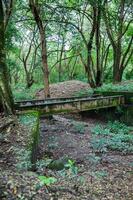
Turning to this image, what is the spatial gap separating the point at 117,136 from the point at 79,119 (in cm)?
474

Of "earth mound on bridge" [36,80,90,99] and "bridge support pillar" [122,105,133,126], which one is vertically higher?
"earth mound on bridge" [36,80,90,99]

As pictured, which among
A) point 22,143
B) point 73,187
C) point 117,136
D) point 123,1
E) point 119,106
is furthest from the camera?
point 123,1

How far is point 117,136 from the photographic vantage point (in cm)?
1002

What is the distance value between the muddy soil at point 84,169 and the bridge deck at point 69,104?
70 cm

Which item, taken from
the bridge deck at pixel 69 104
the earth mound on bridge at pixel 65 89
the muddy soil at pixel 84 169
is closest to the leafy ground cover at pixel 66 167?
the muddy soil at pixel 84 169

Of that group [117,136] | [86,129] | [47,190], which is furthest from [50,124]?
[47,190]

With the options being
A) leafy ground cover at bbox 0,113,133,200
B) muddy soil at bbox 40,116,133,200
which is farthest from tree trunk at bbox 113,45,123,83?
leafy ground cover at bbox 0,113,133,200

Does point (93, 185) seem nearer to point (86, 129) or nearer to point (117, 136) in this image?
point (117, 136)

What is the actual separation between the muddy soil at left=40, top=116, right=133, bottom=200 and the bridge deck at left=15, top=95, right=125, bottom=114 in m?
0.70

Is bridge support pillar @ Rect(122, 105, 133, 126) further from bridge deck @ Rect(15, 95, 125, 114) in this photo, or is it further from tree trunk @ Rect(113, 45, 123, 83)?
tree trunk @ Rect(113, 45, 123, 83)

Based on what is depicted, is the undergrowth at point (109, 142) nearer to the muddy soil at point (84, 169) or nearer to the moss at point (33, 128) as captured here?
the muddy soil at point (84, 169)

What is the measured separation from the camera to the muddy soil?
5.10 m

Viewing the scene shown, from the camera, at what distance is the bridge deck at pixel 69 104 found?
A: 35.0ft

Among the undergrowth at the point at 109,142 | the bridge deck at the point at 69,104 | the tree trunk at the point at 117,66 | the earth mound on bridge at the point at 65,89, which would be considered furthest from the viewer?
the earth mound on bridge at the point at 65,89
